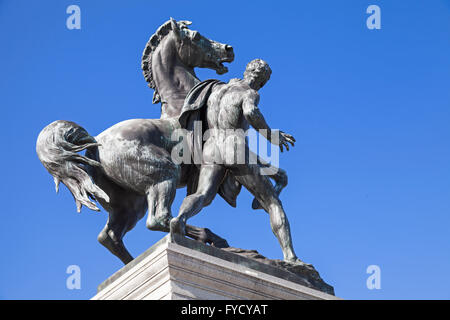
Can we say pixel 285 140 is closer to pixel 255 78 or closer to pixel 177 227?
pixel 255 78

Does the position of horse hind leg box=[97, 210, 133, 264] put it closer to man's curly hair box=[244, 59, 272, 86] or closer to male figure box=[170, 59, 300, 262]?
male figure box=[170, 59, 300, 262]

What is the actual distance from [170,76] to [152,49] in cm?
59

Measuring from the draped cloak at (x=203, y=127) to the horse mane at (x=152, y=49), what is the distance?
94 centimetres

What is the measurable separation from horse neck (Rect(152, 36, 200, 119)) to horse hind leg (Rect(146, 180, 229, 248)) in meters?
1.61

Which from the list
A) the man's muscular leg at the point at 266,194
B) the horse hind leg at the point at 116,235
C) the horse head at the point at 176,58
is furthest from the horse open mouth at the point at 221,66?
the horse hind leg at the point at 116,235

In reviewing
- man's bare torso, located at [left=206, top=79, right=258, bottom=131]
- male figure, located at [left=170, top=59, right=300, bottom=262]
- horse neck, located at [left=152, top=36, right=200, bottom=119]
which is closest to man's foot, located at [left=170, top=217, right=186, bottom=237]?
male figure, located at [left=170, top=59, right=300, bottom=262]

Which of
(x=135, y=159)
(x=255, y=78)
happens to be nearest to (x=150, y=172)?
(x=135, y=159)

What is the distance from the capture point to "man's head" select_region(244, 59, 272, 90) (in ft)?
43.5

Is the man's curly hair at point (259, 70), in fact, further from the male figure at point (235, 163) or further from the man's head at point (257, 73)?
the male figure at point (235, 163)

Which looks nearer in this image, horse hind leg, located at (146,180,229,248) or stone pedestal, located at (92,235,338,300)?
stone pedestal, located at (92,235,338,300)

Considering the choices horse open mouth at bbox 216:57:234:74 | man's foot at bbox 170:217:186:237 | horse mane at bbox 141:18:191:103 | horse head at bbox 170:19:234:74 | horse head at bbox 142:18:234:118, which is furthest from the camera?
horse open mouth at bbox 216:57:234:74

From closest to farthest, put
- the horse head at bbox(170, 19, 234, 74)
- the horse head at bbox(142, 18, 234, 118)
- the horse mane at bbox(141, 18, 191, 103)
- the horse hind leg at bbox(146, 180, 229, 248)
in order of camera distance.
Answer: the horse hind leg at bbox(146, 180, 229, 248), the horse head at bbox(142, 18, 234, 118), the horse head at bbox(170, 19, 234, 74), the horse mane at bbox(141, 18, 191, 103)
